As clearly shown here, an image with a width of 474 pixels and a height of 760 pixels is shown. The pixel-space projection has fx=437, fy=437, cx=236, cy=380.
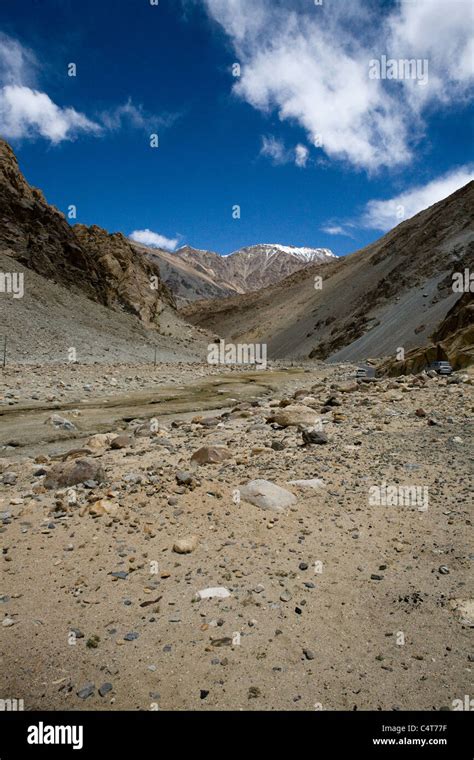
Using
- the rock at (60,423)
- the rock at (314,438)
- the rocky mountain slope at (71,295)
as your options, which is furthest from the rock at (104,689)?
the rocky mountain slope at (71,295)

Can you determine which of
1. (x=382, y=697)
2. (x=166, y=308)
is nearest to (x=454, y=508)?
(x=382, y=697)

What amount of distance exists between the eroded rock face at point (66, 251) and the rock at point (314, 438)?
46.0 meters

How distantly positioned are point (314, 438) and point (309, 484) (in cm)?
211

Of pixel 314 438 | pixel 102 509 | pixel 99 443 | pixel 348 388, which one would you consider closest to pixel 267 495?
pixel 102 509

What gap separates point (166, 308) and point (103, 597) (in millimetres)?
69464

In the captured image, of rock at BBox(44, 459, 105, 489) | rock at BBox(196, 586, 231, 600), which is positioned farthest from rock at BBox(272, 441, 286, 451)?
rock at BBox(196, 586, 231, 600)

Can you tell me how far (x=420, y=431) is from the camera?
9117 mm

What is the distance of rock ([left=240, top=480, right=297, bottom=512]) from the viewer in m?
6.16

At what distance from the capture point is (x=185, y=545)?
17.1 feet

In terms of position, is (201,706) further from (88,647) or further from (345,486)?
(345,486)

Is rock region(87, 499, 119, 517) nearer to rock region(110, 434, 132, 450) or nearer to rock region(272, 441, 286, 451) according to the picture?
rock region(272, 441, 286, 451)

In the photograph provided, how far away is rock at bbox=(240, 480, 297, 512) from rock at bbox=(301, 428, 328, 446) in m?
A: 2.40

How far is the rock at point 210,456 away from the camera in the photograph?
7914 mm

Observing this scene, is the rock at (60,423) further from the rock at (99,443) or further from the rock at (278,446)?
the rock at (278,446)
